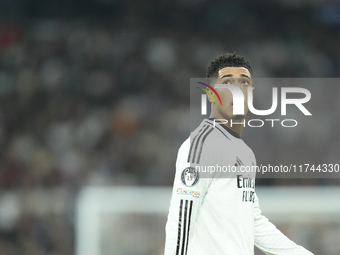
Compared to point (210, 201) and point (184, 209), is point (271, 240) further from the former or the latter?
point (184, 209)

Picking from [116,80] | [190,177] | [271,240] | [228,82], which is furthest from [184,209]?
[116,80]

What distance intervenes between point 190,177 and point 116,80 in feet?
10.9

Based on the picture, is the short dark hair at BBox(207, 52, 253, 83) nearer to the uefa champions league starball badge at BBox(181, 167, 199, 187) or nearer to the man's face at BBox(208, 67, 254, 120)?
the man's face at BBox(208, 67, 254, 120)

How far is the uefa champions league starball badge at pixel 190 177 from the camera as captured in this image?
157 centimetres

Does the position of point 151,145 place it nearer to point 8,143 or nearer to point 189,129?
point 189,129

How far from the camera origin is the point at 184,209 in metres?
1.55

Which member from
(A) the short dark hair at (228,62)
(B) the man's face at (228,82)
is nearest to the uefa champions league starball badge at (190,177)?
(B) the man's face at (228,82)

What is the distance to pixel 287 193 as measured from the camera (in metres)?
3.50

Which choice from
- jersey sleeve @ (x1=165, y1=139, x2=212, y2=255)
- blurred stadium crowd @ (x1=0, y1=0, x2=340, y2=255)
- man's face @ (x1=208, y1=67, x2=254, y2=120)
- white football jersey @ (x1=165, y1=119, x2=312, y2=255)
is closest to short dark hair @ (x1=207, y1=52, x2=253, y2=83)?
man's face @ (x1=208, y1=67, x2=254, y2=120)

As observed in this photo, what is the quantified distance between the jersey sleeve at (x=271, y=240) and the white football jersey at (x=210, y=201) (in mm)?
149

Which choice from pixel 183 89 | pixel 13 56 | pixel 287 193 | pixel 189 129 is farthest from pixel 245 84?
pixel 13 56

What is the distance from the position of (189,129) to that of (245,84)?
237 centimetres

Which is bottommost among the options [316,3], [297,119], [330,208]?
[330,208]

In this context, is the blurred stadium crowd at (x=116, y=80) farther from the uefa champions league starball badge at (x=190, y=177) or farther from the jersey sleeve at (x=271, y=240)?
the uefa champions league starball badge at (x=190, y=177)
